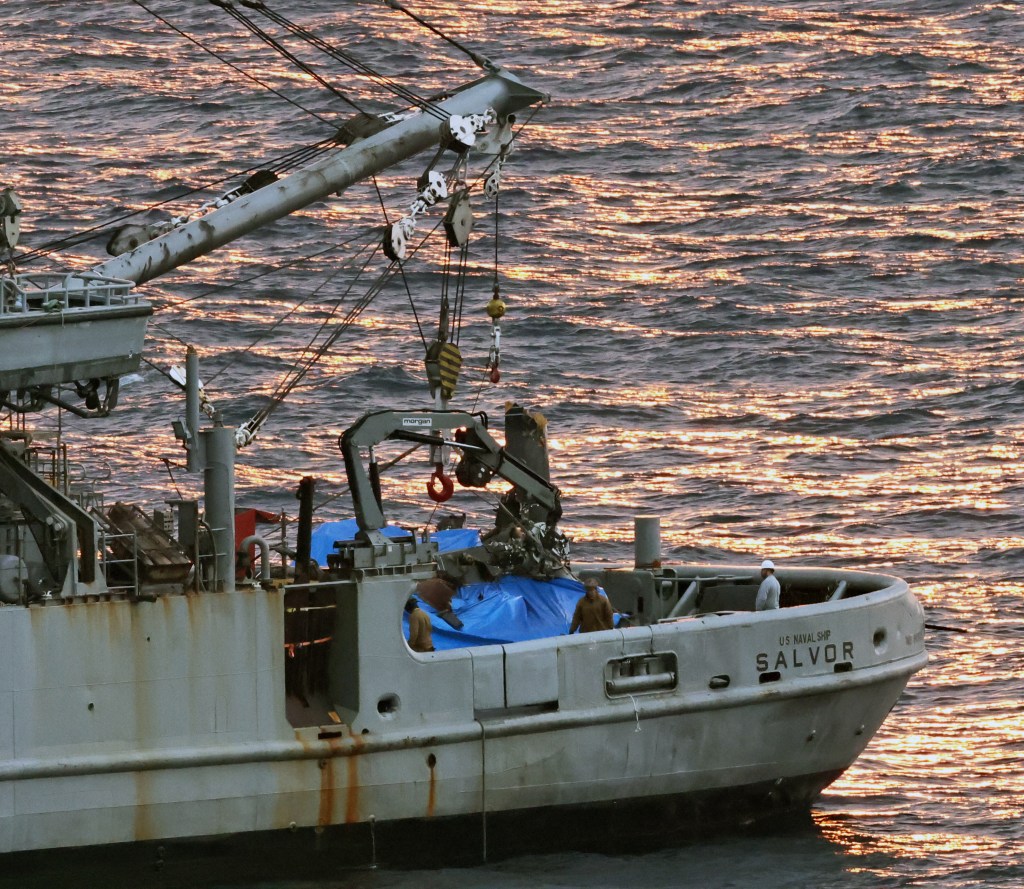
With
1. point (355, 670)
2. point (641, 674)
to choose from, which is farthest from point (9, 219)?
point (641, 674)

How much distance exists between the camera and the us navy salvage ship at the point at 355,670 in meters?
20.1

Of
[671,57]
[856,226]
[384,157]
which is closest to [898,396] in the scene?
[856,226]

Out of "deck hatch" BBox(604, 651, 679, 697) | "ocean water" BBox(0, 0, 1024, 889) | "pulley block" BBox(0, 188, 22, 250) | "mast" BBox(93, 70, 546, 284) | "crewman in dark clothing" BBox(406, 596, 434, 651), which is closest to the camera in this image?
"pulley block" BBox(0, 188, 22, 250)

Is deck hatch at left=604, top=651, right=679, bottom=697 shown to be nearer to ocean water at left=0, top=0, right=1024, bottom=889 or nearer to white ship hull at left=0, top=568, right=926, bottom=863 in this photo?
white ship hull at left=0, top=568, right=926, bottom=863

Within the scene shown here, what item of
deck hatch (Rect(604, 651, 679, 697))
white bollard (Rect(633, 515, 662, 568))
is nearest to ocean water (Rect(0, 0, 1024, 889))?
deck hatch (Rect(604, 651, 679, 697))

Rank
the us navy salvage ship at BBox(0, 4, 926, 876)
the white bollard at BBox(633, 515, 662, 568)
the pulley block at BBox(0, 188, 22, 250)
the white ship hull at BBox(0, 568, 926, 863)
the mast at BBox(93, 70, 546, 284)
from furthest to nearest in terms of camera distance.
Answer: the white bollard at BBox(633, 515, 662, 568) < the mast at BBox(93, 70, 546, 284) < the pulley block at BBox(0, 188, 22, 250) < the us navy salvage ship at BBox(0, 4, 926, 876) < the white ship hull at BBox(0, 568, 926, 863)

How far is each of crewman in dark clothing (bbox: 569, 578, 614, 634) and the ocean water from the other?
2490 mm

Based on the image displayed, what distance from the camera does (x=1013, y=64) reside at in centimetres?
6241

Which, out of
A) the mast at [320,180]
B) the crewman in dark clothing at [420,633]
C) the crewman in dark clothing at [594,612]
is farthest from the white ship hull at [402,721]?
the mast at [320,180]

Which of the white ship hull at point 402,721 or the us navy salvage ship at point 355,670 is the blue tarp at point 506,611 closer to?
the us navy salvage ship at point 355,670

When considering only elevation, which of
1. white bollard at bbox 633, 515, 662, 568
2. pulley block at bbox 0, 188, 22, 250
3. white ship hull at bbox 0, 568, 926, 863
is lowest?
white ship hull at bbox 0, 568, 926, 863

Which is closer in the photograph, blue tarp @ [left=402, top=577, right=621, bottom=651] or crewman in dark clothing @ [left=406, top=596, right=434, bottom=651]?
crewman in dark clothing @ [left=406, top=596, right=434, bottom=651]

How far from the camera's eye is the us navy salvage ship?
20.1 metres

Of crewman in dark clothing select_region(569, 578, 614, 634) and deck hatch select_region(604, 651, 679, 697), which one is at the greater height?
crewman in dark clothing select_region(569, 578, 614, 634)
